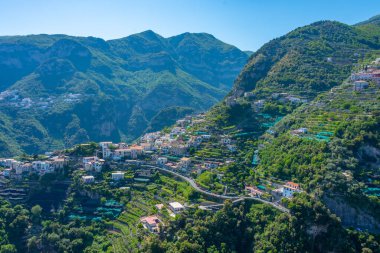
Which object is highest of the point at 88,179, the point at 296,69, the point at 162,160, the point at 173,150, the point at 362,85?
the point at 296,69

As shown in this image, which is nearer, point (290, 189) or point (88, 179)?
point (290, 189)

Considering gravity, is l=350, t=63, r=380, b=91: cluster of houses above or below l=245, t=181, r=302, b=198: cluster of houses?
above

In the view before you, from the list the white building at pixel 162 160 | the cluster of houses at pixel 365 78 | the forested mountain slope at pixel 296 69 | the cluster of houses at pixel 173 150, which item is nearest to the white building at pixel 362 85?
the cluster of houses at pixel 365 78

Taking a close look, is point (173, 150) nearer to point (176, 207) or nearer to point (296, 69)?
point (176, 207)

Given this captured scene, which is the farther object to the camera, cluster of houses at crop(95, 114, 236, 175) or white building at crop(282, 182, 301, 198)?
cluster of houses at crop(95, 114, 236, 175)

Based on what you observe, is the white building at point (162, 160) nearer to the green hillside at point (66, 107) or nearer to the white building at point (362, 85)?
the white building at point (362, 85)

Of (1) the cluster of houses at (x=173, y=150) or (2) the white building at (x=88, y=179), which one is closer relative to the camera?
(2) the white building at (x=88, y=179)

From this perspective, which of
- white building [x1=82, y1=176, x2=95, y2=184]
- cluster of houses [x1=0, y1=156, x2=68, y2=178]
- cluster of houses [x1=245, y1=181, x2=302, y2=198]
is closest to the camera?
cluster of houses [x1=245, y1=181, x2=302, y2=198]

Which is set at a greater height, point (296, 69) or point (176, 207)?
point (296, 69)

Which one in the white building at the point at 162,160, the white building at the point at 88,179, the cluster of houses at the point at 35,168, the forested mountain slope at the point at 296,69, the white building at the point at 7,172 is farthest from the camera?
the forested mountain slope at the point at 296,69

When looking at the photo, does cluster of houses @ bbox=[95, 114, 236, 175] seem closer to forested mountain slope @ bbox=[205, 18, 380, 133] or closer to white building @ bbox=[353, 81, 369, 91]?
forested mountain slope @ bbox=[205, 18, 380, 133]

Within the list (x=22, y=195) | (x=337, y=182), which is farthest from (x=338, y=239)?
(x=22, y=195)

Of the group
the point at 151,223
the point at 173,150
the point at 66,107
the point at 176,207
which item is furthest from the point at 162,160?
the point at 66,107

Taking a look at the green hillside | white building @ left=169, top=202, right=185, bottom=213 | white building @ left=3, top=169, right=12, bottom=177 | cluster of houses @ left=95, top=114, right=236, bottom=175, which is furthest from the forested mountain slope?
the green hillside
